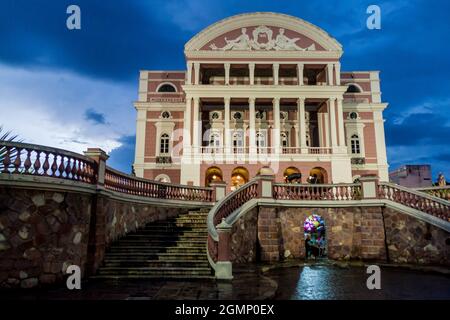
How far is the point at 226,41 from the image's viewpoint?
29.9 meters

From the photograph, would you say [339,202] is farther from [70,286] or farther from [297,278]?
[70,286]

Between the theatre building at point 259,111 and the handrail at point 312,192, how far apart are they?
11873 millimetres

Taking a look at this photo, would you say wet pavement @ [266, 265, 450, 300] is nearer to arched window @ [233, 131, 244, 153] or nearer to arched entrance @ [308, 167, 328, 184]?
arched entrance @ [308, 167, 328, 184]

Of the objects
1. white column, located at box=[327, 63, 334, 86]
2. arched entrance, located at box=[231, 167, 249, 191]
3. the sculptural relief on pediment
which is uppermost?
the sculptural relief on pediment

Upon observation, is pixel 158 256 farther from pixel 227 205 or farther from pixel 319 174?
pixel 319 174

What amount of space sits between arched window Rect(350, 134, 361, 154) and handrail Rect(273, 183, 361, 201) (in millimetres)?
19048

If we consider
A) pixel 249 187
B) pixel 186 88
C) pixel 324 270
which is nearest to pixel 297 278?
pixel 324 270

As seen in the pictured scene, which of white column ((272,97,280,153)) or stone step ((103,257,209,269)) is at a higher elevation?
white column ((272,97,280,153))

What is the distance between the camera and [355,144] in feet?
104

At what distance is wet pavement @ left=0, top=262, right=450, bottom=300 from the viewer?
6520 mm

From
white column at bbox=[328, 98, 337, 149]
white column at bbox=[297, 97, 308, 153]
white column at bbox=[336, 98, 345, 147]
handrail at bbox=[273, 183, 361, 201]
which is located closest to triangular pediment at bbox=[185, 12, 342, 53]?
white column at bbox=[297, 97, 308, 153]

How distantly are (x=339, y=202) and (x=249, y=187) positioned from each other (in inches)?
154

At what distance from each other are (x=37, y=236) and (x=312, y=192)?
1037cm

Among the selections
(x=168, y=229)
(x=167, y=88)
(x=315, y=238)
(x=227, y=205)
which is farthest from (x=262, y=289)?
(x=167, y=88)
